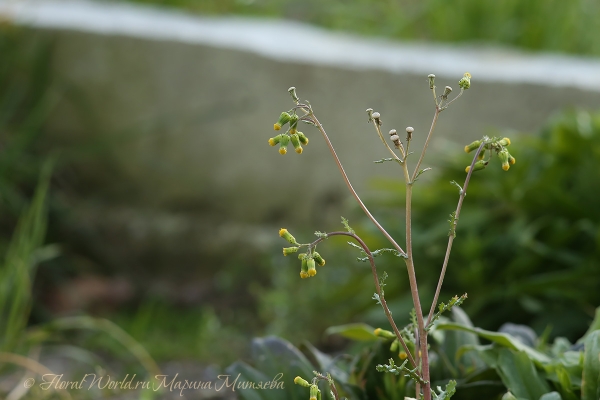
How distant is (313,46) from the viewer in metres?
3.82

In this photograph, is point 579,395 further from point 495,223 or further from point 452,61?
point 452,61

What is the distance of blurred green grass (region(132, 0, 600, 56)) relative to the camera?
14.1 ft

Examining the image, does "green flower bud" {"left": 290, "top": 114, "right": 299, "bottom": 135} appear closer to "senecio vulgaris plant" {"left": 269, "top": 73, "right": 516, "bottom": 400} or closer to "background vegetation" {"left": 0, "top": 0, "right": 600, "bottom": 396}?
"senecio vulgaris plant" {"left": 269, "top": 73, "right": 516, "bottom": 400}

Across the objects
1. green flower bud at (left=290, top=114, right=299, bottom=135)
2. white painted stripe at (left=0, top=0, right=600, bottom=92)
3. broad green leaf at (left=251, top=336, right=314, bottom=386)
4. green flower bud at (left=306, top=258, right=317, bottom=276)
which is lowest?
broad green leaf at (left=251, top=336, right=314, bottom=386)

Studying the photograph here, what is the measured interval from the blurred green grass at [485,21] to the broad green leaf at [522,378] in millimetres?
3566

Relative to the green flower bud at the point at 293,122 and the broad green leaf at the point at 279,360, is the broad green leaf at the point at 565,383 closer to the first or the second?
the broad green leaf at the point at 279,360

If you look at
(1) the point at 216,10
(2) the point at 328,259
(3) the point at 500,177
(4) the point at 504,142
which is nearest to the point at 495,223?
(3) the point at 500,177

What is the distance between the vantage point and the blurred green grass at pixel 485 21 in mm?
4293

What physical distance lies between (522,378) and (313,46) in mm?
2983

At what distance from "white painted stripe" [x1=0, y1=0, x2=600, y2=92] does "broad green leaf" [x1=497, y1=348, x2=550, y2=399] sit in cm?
260

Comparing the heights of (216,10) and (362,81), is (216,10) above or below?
above

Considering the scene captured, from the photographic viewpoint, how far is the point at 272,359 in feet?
4.07

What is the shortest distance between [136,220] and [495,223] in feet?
7.35

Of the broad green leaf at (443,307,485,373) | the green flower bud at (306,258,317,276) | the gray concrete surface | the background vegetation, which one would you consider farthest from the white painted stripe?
the green flower bud at (306,258,317,276)
